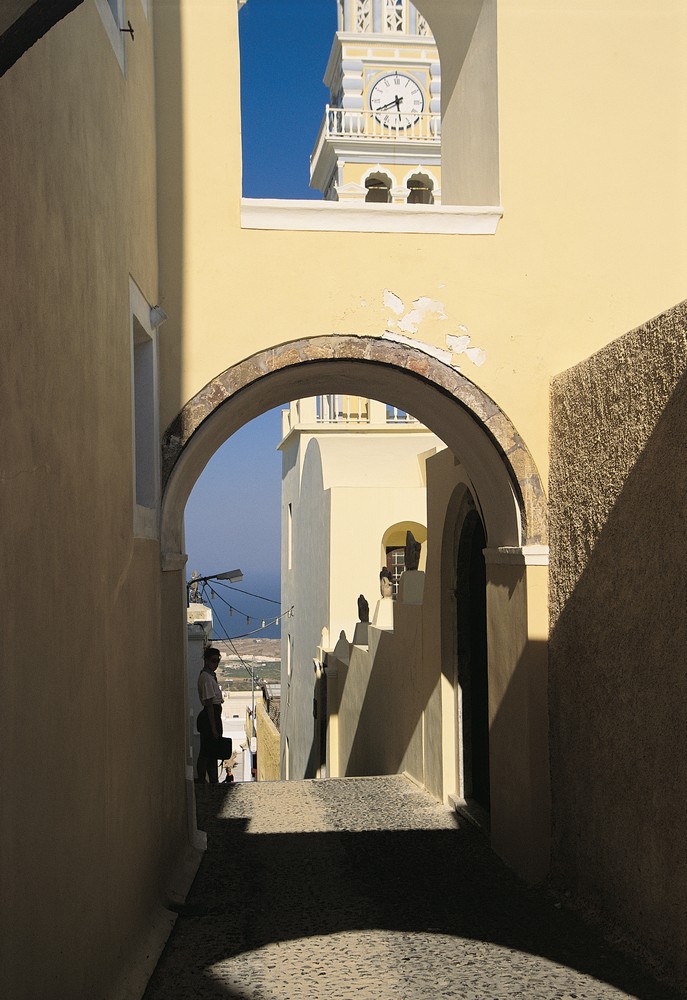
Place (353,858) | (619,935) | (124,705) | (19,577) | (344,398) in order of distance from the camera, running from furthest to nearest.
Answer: (344,398)
(353,858)
(619,935)
(124,705)
(19,577)

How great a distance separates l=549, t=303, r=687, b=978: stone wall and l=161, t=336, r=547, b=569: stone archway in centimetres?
28

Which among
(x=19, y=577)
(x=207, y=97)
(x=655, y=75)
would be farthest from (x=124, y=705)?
(x=655, y=75)

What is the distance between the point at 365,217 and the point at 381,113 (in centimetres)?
2157

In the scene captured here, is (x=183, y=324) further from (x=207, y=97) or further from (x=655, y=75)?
(x=655, y=75)

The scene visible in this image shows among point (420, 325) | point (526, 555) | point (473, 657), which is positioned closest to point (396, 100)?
point (473, 657)

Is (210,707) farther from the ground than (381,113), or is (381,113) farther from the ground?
(381,113)

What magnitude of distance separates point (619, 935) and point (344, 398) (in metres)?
15.3

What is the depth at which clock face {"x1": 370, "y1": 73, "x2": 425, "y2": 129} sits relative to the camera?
27.7 metres

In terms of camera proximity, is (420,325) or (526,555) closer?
(526,555)

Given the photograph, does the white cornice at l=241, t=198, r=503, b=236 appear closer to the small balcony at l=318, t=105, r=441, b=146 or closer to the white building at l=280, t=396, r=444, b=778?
the white building at l=280, t=396, r=444, b=778

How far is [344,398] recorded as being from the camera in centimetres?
2064

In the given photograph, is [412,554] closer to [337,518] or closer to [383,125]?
[337,518]

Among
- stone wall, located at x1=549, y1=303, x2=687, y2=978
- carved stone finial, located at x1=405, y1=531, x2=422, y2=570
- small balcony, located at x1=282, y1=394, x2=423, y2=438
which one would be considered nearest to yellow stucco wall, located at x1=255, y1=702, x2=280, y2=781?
small balcony, located at x1=282, y1=394, x2=423, y2=438

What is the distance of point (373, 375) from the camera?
8312 mm
